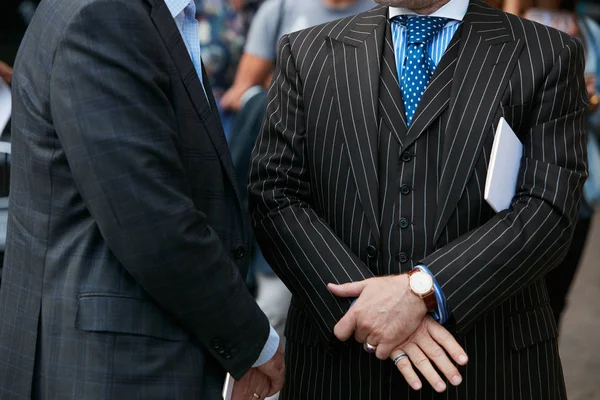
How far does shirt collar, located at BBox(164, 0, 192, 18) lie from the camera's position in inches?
87.0

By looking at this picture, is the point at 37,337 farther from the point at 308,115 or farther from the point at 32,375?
the point at 308,115

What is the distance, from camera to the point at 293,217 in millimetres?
2516

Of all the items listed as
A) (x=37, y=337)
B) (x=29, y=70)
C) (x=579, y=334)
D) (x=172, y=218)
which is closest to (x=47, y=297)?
(x=37, y=337)

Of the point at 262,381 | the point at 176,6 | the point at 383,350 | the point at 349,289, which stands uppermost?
the point at 176,6

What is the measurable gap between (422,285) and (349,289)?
19 cm

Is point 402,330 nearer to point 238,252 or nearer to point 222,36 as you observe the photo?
point 238,252

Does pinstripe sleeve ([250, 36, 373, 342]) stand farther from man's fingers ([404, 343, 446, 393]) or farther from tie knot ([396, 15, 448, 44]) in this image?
tie knot ([396, 15, 448, 44])

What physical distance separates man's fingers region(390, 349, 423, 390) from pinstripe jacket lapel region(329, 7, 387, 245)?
0.98ft

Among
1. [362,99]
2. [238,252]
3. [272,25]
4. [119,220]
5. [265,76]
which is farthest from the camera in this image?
[265,76]

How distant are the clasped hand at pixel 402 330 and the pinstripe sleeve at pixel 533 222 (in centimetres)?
8

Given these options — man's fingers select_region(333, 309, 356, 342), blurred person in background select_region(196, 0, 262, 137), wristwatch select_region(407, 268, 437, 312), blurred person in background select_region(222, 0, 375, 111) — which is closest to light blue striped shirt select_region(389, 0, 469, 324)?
wristwatch select_region(407, 268, 437, 312)

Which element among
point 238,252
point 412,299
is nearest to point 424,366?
point 412,299

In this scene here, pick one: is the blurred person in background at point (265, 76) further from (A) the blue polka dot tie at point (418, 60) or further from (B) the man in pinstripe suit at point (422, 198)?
(A) the blue polka dot tie at point (418, 60)

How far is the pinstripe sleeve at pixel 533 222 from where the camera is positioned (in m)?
2.36
